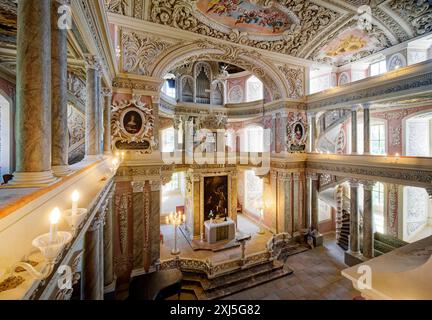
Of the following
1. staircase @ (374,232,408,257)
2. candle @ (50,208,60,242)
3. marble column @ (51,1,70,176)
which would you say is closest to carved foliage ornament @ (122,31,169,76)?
marble column @ (51,1,70,176)

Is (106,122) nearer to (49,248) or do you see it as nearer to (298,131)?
(49,248)

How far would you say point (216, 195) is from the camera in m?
11.6

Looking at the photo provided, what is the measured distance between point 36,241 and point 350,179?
1035cm

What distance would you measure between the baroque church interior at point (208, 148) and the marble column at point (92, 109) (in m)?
0.03

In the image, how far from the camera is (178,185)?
16.2m

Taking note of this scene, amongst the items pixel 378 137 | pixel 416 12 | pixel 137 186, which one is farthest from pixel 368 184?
pixel 137 186

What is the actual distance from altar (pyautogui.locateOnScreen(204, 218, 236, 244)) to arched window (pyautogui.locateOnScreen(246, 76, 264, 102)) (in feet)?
29.3

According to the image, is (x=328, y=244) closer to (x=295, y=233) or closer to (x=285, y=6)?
(x=295, y=233)

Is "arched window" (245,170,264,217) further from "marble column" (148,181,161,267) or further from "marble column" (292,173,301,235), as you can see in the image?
"marble column" (148,181,161,267)

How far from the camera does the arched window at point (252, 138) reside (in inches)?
612

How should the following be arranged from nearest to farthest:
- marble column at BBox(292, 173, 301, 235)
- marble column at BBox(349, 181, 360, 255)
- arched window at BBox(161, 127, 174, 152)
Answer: marble column at BBox(349, 181, 360, 255) → marble column at BBox(292, 173, 301, 235) → arched window at BBox(161, 127, 174, 152)

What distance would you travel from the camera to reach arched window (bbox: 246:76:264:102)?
48.2ft

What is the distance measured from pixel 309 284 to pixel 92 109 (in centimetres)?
915

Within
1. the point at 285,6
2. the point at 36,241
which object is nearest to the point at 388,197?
the point at 285,6
